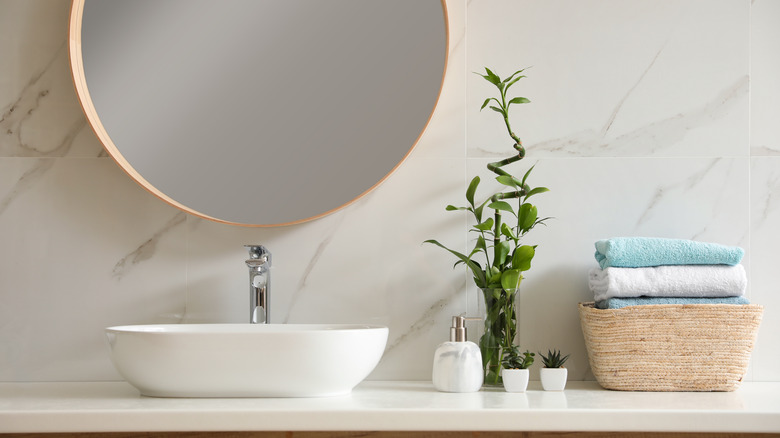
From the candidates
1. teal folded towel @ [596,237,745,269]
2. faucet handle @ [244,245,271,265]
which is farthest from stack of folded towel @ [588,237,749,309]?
faucet handle @ [244,245,271,265]

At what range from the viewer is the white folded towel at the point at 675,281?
1.25m


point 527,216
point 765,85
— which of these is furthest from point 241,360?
point 765,85

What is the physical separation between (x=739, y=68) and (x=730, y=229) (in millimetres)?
345

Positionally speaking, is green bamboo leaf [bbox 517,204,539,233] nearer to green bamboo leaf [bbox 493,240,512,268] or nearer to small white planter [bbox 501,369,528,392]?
green bamboo leaf [bbox 493,240,512,268]

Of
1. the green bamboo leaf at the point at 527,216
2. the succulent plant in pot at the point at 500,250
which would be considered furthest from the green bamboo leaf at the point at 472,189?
the green bamboo leaf at the point at 527,216

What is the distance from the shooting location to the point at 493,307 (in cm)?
128

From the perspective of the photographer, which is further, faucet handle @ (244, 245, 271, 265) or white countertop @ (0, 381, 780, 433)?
faucet handle @ (244, 245, 271, 265)

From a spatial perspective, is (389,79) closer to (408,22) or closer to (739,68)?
(408,22)

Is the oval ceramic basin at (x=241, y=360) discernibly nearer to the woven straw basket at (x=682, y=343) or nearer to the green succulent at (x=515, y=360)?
the green succulent at (x=515, y=360)

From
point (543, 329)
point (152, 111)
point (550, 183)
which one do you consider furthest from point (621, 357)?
point (152, 111)

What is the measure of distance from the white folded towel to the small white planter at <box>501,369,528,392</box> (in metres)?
0.23

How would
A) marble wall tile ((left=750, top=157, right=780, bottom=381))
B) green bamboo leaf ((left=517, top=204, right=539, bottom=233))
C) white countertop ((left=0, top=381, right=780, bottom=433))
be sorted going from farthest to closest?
1. marble wall tile ((left=750, top=157, right=780, bottom=381))
2. green bamboo leaf ((left=517, top=204, right=539, bottom=233))
3. white countertop ((left=0, top=381, right=780, bottom=433))

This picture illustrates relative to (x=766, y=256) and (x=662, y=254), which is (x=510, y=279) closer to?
(x=662, y=254)

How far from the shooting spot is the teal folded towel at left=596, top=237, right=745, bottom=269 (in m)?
1.26
